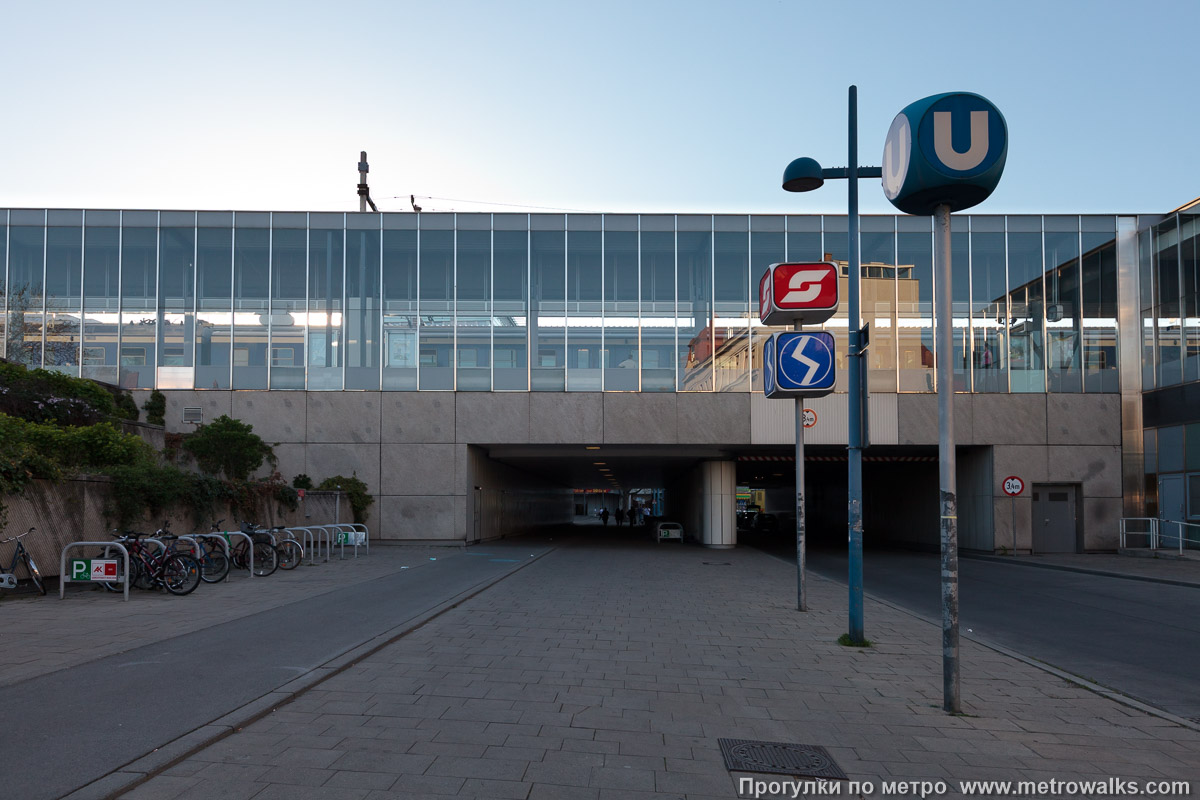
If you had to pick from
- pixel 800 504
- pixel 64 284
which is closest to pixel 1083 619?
pixel 800 504

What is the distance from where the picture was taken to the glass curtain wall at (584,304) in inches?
1130

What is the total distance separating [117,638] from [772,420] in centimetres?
2181

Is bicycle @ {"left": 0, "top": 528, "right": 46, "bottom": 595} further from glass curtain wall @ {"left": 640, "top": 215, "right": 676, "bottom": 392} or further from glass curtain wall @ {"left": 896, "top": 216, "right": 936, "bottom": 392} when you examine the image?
glass curtain wall @ {"left": 896, "top": 216, "right": 936, "bottom": 392}

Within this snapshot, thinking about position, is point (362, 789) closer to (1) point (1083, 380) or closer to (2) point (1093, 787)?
(2) point (1093, 787)

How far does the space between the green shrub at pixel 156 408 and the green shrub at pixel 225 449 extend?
5.21m

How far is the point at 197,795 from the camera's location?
4555 millimetres

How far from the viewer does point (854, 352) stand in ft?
32.3

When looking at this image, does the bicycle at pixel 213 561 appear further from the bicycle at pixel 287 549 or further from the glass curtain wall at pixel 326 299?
the glass curtain wall at pixel 326 299

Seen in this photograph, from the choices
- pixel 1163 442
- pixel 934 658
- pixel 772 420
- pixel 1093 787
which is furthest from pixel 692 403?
pixel 1093 787

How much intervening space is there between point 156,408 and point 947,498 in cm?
2709

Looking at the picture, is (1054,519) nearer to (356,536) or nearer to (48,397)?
(356,536)

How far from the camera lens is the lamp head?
1034 cm

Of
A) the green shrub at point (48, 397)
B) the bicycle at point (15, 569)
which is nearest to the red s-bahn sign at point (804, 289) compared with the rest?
the bicycle at point (15, 569)

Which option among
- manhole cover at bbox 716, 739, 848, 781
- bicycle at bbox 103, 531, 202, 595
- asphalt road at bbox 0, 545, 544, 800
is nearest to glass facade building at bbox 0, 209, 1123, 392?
bicycle at bbox 103, 531, 202, 595
